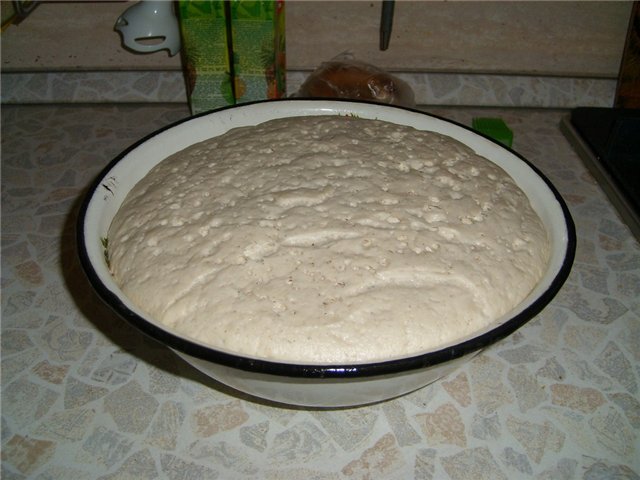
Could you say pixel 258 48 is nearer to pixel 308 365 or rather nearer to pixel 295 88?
pixel 295 88

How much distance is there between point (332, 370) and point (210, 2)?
101 centimetres

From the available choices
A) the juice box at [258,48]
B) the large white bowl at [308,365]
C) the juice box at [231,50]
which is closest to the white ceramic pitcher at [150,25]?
the juice box at [231,50]

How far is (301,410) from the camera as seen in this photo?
0.78m

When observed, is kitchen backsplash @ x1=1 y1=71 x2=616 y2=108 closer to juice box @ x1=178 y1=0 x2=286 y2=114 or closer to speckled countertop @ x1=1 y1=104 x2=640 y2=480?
juice box @ x1=178 y1=0 x2=286 y2=114

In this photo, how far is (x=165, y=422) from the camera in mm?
767

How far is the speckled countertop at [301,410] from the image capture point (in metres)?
0.72

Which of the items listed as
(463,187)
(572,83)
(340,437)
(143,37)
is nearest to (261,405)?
(340,437)

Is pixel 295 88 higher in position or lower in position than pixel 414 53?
lower

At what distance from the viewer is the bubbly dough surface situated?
1.95 ft

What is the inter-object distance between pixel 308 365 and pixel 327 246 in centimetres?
18

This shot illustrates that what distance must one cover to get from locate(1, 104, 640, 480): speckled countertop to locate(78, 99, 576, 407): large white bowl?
12cm

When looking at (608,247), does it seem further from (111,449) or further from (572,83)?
(111,449)

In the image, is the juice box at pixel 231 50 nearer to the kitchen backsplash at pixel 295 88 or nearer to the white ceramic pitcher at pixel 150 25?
the white ceramic pitcher at pixel 150 25

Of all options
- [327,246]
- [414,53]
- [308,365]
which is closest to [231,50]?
[414,53]
